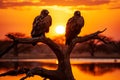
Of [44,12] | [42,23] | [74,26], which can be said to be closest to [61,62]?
[74,26]

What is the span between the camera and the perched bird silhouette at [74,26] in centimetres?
1634

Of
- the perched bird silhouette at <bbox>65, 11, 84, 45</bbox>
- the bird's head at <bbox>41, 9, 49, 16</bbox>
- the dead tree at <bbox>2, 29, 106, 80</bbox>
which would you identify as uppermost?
the bird's head at <bbox>41, 9, 49, 16</bbox>

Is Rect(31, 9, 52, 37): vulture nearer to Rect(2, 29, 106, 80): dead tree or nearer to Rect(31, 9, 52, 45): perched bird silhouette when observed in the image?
Rect(31, 9, 52, 45): perched bird silhouette

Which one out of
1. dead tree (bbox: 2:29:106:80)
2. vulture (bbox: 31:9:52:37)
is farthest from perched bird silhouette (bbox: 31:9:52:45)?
dead tree (bbox: 2:29:106:80)

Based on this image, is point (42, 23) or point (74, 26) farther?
point (74, 26)

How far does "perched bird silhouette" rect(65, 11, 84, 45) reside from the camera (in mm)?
16344

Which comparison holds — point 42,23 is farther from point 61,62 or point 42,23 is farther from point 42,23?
point 61,62

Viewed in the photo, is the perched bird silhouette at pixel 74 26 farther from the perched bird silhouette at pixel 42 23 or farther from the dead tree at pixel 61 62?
the perched bird silhouette at pixel 42 23

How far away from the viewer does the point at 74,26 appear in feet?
53.9

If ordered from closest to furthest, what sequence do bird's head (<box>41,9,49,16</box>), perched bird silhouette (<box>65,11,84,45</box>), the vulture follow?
the vulture, bird's head (<box>41,9,49,16</box>), perched bird silhouette (<box>65,11,84,45</box>)

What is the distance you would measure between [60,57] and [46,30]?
0.81 meters

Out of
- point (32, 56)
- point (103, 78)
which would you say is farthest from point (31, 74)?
point (32, 56)

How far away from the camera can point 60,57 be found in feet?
52.7

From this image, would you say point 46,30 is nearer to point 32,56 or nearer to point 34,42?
point 34,42
